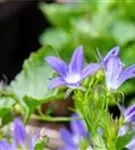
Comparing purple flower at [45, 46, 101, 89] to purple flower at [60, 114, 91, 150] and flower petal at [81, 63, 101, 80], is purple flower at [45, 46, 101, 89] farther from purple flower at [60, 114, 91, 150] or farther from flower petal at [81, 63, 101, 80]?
purple flower at [60, 114, 91, 150]

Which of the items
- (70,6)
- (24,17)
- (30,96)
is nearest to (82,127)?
(30,96)

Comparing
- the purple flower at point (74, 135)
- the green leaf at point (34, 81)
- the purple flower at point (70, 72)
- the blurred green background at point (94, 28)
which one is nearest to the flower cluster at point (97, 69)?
the purple flower at point (70, 72)

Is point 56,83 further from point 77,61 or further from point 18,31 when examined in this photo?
point 18,31

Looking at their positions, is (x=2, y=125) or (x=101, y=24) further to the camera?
(x=101, y=24)

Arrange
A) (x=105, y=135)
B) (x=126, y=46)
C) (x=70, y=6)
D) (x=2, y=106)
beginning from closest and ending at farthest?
(x=105, y=135) → (x=2, y=106) → (x=126, y=46) → (x=70, y=6)

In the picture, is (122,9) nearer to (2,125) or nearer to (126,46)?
(126,46)

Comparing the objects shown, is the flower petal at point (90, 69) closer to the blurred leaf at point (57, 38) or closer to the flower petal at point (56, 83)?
the flower petal at point (56, 83)
